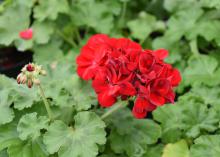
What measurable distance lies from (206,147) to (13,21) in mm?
1346

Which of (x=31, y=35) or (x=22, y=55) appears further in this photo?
(x=22, y=55)

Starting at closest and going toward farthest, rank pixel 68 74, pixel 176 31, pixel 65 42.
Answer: pixel 68 74, pixel 176 31, pixel 65 42

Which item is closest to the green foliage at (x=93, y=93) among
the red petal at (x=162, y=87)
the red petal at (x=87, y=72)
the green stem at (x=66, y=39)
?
the green stem at (x=66, y=39)

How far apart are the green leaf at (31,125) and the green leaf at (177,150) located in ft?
1.63

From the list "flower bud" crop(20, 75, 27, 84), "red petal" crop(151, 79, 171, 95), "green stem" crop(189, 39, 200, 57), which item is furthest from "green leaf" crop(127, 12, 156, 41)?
"flower bud" crop(20, 75, 27, 84)

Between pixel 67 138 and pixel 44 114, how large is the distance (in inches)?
8.8

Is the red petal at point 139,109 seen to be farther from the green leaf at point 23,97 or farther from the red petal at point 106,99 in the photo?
the green leaf at point 23,97

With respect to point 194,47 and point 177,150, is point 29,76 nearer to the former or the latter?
point 177,150

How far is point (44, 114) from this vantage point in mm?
1787

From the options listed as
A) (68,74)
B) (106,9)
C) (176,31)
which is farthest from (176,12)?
(68,74)

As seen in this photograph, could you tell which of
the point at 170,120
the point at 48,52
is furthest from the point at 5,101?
the point at 48,52

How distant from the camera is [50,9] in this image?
245 cm

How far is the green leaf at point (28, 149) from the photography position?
5.40 feet

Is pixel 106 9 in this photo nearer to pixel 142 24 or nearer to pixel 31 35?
pixel 142 24
